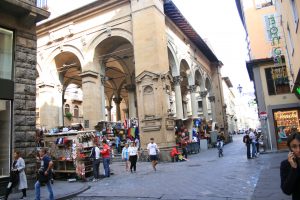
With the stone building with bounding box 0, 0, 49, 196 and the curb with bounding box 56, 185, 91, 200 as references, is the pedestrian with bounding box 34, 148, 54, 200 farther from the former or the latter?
the stone building with bounding box 0, 0, 49, 196

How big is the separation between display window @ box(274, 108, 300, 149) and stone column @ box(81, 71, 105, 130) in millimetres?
12254

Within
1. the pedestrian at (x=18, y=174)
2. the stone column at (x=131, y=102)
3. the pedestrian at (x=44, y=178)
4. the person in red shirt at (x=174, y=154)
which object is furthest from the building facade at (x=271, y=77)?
the pedestrian at (x=18, y=174)

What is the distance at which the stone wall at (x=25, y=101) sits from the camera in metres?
10.5

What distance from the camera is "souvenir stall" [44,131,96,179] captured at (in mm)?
12945

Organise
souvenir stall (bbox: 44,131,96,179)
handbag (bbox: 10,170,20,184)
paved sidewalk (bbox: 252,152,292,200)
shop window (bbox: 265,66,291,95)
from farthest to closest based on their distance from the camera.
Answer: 1. shop window (bbox: 265,66,291,95)
2. souvenir stall (bbox: 44,131,96,179)
3. handbag (bbox: 10,170,20,184)
4. paved sidewalk (bbox: 252,152,292,200)

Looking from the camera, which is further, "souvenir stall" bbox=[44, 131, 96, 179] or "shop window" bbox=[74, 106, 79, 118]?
"shop window" bbox=[74, 106, 79, 118]

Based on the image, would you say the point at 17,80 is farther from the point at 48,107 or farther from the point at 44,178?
the point at 48,107

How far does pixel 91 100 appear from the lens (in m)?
22.0

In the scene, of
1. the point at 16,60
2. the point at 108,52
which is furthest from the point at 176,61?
the point at 16,60

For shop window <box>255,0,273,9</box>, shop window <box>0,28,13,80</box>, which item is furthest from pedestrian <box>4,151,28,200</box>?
shop window <box>255,0,273,9</box>

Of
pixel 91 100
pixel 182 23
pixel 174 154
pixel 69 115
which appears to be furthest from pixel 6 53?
pixel 69 115

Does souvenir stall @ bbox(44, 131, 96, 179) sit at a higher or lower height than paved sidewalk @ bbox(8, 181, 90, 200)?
higher

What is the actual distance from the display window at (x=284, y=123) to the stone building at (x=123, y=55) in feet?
23.9

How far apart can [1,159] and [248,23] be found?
19760mm
